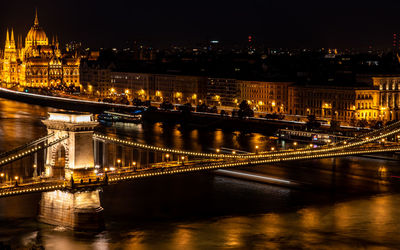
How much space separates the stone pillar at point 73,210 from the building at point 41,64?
50392 mm

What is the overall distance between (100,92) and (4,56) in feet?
66.8

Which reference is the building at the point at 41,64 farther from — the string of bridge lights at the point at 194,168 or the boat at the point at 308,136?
the string of bridge lights at the point at 194,168

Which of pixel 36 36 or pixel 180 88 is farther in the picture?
pixel 36 36

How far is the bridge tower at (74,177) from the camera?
16.9 m

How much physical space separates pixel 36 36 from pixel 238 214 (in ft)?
189

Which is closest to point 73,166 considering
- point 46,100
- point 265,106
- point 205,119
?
point 205,119

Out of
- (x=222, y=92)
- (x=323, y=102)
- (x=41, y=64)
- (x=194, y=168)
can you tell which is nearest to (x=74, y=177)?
(x=194, y=168)

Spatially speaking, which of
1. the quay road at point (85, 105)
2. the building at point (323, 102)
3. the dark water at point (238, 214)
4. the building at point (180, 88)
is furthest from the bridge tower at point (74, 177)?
the building at point (180, 88)

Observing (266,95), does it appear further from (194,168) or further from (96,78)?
(194,168)

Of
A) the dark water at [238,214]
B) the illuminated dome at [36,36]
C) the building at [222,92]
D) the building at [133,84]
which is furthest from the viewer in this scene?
the illuminated dome at [36,36]

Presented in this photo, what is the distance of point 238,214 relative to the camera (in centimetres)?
1870

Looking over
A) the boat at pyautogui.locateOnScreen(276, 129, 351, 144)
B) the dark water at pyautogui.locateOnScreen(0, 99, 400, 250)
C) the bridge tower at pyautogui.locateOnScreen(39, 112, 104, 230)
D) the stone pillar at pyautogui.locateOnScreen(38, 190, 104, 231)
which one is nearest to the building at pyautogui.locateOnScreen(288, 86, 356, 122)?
the boat at pyautogui.locateOnScreen(276, 129, 351, 144)

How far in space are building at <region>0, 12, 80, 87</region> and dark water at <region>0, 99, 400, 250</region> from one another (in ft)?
150

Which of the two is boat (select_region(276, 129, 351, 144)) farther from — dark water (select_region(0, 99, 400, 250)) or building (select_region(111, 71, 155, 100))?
building (select_region(111, 71, 155, 100))
